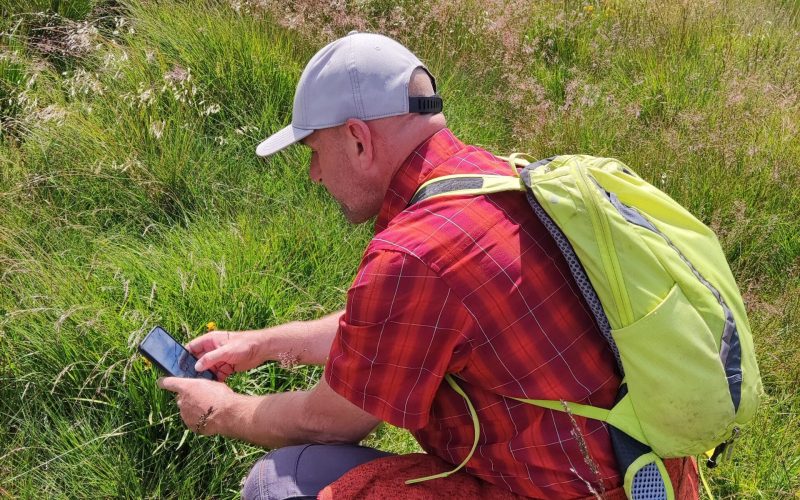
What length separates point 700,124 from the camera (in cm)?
381

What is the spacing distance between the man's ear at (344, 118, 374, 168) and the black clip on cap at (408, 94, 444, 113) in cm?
12

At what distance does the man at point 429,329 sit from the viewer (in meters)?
1.51

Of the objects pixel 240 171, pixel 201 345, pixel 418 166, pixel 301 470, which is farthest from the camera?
pixel 240 171

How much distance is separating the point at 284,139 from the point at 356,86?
31 cm

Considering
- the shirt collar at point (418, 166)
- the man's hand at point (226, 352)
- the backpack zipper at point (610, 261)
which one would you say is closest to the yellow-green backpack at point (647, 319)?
the backpack zipper at point (610, 261)

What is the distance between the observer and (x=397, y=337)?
153 cm

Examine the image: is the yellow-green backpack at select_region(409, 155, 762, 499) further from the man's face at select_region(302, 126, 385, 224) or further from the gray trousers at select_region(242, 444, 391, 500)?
the gray trousers at select_region(242, 444, 391, 500)

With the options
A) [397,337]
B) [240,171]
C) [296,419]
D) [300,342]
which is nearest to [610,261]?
[397,337]

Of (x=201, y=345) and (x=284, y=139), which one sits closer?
(x=284, y=139)

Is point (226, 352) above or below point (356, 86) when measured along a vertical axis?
below

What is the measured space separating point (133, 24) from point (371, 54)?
2.78 metres

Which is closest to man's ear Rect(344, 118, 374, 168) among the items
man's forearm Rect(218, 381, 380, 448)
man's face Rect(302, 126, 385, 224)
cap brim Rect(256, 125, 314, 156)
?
man's face Rect(302, 126, 385, 224)

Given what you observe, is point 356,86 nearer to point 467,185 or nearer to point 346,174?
point 346,174

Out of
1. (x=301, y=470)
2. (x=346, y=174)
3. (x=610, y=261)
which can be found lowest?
(x=301, y=470)
